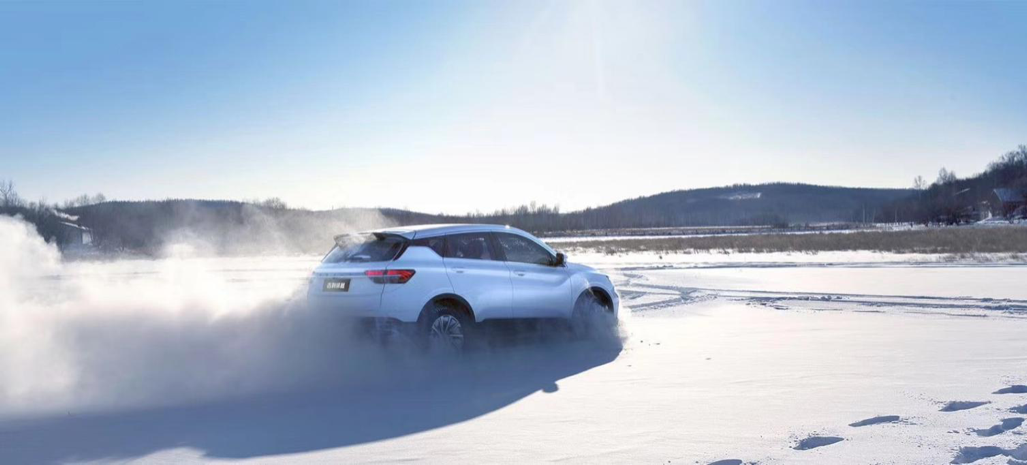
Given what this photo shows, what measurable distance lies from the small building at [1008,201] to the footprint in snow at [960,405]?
485 feet

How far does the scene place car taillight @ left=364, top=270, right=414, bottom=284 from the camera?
959 centimetres

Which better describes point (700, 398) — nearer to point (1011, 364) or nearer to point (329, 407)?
point (329, 407)

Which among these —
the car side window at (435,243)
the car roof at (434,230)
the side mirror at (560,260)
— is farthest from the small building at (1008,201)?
the car side window at (435,243)

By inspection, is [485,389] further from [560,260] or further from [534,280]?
[560,260]

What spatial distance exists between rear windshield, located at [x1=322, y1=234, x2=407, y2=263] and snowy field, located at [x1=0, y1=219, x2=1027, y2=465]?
868 mm

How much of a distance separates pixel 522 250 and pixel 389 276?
8.07 feet

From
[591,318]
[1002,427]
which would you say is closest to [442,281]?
[591,318]

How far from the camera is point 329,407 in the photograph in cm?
759

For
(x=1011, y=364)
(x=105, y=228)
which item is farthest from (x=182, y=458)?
(x=105, y=228)

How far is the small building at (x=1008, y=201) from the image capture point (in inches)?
5413

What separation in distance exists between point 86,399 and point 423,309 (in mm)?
3674

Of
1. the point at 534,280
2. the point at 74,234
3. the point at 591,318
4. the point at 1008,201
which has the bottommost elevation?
the point at 591,318

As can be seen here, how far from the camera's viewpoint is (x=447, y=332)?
1007cm

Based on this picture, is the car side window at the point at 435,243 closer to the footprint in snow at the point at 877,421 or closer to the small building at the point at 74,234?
the footprint in snow at the point at 877,421
